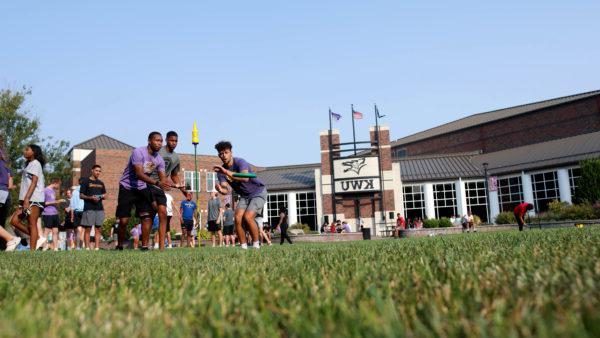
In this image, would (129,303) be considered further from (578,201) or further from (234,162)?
(578,201)

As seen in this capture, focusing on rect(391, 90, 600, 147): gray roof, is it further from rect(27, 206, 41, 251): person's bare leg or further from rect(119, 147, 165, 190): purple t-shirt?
rect(27, 206, 41, 251): person's bare leg

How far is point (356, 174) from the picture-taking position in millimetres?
38438

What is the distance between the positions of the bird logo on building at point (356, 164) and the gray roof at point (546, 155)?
1113 centimetres

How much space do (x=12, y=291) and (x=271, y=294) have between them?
1515 mm

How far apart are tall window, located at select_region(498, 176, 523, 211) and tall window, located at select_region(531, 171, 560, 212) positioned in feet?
4.07

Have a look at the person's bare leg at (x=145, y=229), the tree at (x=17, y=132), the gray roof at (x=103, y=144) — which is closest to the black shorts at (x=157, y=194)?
the person's bare leg at (x=145, y=229)

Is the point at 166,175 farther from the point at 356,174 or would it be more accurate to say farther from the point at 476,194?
the point at 476,194

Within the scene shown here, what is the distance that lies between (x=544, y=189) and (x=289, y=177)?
21.8 metres

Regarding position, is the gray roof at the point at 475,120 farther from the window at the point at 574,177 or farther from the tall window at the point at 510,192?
the window at the point at 574,177

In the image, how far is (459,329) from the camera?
1198 mm

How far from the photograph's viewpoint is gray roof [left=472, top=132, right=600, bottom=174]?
35.8m

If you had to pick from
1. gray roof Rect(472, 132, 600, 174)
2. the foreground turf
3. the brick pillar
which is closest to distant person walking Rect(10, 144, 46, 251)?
the foreground turf

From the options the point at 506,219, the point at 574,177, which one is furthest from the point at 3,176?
the point at 574,177

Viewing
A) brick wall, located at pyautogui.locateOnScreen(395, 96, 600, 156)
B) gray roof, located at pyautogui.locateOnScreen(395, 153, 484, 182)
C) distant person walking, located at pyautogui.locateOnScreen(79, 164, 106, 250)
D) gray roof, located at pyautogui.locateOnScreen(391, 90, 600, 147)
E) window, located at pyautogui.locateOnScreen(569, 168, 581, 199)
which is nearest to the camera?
distant person walking, located at pyautogui.locateOnScreen(79, 164, 106, 250)
